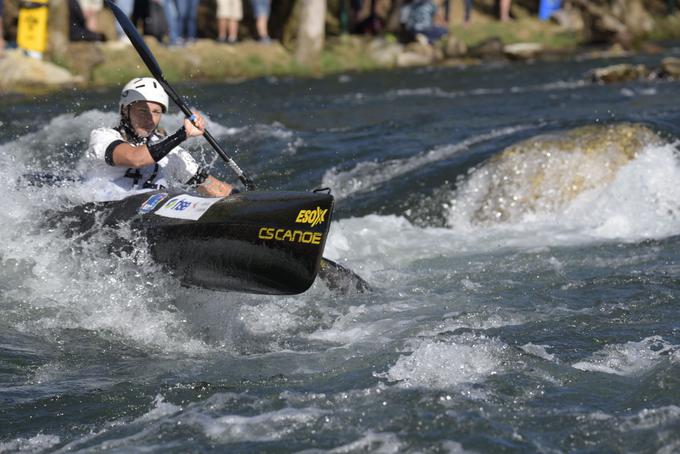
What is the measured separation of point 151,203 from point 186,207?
1.10ft

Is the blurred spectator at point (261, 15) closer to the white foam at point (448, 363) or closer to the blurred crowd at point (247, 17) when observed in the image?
the blurred crowd at point (247, 17)

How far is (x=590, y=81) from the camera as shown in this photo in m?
Result: 17.2

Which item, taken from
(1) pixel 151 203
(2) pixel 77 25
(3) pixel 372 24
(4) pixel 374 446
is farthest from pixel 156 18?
(4) pixel 374 446

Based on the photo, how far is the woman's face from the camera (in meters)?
8.02

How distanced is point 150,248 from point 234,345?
0.92 m

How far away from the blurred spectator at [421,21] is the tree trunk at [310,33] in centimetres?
195

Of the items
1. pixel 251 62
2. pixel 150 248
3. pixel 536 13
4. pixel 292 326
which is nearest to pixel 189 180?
pixel 150 248

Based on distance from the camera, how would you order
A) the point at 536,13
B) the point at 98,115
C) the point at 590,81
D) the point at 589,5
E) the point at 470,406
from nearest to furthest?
1. the point at 470,406
2. the point at 98,115
3. the point at 590,81
4. the point at 589,5
5. the point at 536,13

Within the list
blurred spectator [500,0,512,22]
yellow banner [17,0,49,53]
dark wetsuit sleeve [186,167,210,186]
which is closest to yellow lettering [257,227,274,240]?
dark wetsuit sleeve [186,167,210,186]

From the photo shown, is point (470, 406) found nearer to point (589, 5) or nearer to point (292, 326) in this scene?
point (292, 326)

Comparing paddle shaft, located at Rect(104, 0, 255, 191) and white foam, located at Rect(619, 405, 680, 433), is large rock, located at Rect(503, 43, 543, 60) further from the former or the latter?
white foam, located at Rect(619, 405, 680, 433)

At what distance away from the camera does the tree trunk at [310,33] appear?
20.7m

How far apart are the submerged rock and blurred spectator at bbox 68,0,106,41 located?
31.5 feet

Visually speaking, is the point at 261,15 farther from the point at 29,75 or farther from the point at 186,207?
the point at 186,207
